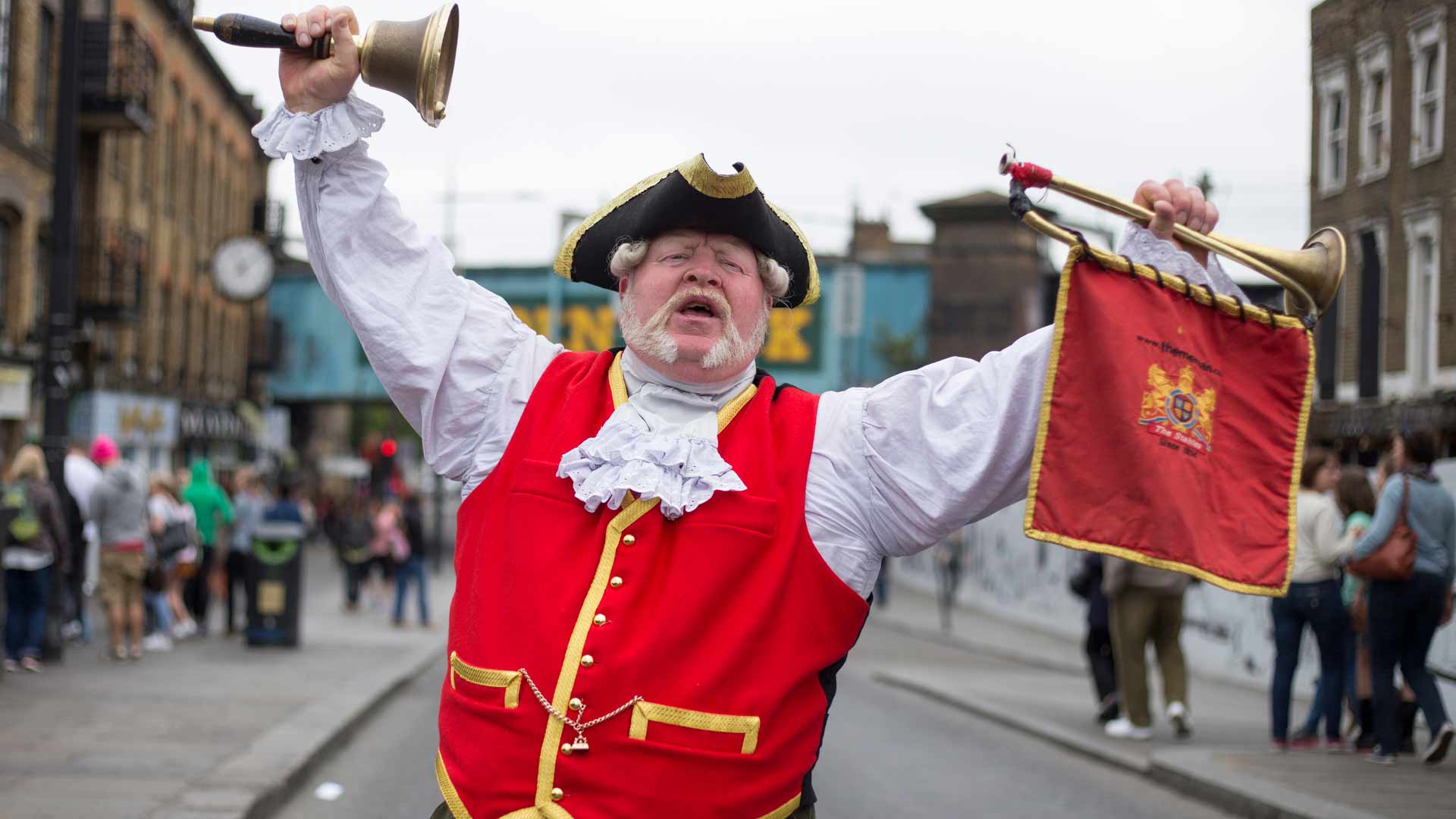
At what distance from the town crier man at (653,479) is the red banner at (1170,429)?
85mm

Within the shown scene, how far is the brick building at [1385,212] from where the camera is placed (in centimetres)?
1498

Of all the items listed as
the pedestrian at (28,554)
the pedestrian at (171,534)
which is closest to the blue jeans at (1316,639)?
the pedestrian at (28,554)


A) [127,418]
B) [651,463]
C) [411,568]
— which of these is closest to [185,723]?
[651,463]

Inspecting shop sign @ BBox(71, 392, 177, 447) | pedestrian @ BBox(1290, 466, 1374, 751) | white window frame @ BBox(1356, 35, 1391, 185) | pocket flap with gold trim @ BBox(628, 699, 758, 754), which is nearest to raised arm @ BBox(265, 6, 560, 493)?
pocket flap with gold trim @ BBox(628, 699, 758, 754)

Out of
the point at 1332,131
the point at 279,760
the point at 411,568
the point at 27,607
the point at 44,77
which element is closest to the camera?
the point at 279,760

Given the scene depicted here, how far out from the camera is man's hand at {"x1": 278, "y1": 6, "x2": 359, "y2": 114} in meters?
3.04

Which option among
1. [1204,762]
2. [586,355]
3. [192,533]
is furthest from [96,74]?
[586,355]

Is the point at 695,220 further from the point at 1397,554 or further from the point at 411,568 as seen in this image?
the point at 411,568

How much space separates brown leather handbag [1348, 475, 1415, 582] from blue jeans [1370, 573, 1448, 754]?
0.14 metres

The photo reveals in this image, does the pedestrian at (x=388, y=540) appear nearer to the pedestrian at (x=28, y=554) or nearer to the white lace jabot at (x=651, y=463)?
the pedestrian at (x=28, y=554)

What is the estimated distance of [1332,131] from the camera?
20.4 m

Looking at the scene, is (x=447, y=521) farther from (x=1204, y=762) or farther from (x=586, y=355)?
(x=586, y=355)

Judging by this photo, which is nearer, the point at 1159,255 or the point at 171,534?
the point at 1159,255

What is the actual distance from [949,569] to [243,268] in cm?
1531
